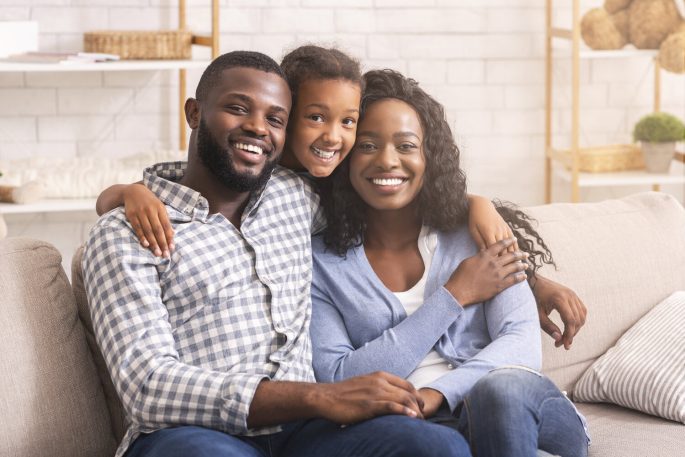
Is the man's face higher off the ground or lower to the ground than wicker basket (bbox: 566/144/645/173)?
higher

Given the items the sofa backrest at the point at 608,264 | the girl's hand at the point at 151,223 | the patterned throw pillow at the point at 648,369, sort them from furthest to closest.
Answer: the sofa backrest at the point at 608,264 < the patterned throw pillow at the point at 648,369 < the girl's hand at the point at 151,223

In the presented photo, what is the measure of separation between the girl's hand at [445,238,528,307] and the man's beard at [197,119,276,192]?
415 millimetres

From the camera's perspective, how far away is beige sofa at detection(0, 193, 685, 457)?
5.90 ft

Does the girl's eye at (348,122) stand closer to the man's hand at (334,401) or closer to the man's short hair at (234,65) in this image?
the man's short hair at (234,65)

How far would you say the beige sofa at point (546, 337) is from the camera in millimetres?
1798

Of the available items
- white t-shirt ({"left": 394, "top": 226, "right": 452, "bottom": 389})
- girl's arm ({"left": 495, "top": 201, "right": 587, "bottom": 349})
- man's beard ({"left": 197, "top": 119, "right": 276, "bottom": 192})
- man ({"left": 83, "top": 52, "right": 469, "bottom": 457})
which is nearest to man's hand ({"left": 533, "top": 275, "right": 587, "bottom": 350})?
girl's arm ({"left": 495, "top": 201, "right": 587, "bottom": 349})

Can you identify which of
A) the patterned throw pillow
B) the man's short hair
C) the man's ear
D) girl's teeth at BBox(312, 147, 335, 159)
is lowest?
the patterned throw pillow

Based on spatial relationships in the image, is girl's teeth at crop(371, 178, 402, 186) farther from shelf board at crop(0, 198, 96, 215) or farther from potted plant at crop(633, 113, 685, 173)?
potted plant at crop(633, 113, 685, 173)

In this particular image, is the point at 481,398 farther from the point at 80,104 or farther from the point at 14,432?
the point at 80,104

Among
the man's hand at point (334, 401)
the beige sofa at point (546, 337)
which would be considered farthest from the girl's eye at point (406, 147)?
the man's hand at point (334, 401)

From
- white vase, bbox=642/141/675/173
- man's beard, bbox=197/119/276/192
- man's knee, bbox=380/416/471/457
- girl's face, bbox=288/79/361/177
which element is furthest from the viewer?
white vase, bbox=642/141/675/173

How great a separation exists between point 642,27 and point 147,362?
265cm

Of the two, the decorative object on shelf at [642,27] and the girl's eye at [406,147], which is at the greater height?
the decorative object on shelf at [642,27]

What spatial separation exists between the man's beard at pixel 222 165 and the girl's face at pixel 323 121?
0.12 metres
